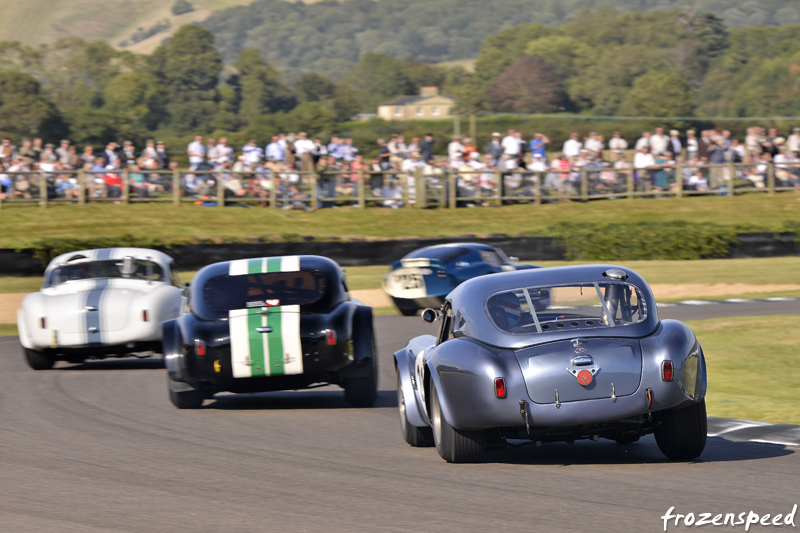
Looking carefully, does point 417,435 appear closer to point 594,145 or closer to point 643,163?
point 594,145

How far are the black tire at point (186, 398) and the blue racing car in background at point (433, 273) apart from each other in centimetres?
888

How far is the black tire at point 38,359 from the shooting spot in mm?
12766

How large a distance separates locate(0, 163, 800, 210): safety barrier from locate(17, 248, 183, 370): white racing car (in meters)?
16.6

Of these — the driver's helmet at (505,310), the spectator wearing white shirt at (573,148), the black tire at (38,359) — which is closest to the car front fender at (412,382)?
the driver's helmet at (505,310)

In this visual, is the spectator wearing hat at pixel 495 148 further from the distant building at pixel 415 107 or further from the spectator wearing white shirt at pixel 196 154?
the distant building at pixel 415 107

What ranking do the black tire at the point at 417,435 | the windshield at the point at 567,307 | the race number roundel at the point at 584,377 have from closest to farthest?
the race number roundel at the point at 584,377 < the windshield at the point at 567,307 < the black tire at the point at 417,435

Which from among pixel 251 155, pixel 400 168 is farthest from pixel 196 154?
pixel 400 168

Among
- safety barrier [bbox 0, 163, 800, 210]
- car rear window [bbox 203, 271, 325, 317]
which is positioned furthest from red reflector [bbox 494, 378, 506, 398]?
safety barrier [bbox 0, 163, 800, 210]

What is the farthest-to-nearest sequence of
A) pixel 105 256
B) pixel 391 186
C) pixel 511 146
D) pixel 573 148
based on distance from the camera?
pixel 573 148 < pixel 391 186 < pixel 511 146 < pixel 105 256

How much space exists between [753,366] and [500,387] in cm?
693

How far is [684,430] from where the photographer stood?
252 inches

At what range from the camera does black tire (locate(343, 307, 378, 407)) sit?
965cm

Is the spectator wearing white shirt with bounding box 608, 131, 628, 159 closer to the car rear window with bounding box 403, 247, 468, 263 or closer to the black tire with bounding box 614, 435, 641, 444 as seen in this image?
the car rear window with bounding box 403, 247, 468, 263

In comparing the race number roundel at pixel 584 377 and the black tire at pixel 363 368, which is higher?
the race number roundel at pixel 584 377
